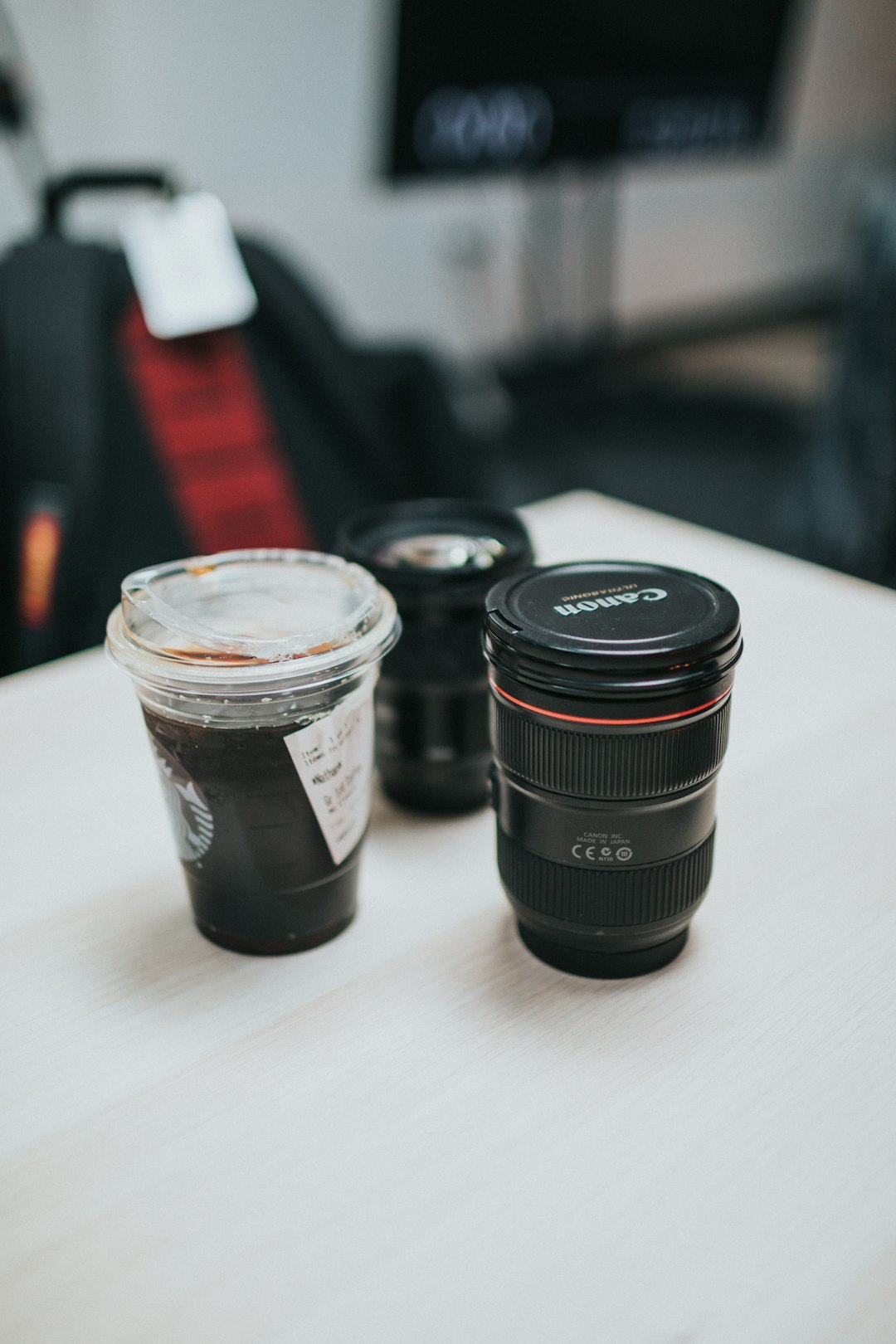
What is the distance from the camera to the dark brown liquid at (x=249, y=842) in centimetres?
44

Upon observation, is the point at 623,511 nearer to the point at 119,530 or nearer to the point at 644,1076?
the point at 119,530

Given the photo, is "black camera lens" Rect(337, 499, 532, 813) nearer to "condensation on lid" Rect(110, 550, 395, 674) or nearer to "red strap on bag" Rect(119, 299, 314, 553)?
"condensation on lid" Rect(110, 550, 395, 674)

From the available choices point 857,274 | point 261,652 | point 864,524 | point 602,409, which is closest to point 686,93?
point 857,274

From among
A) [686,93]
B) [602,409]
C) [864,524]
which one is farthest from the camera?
[602,409]

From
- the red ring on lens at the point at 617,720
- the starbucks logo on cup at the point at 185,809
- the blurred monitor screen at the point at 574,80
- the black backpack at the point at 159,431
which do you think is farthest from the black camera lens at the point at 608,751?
the blurred monitor screen at the point at 574,80

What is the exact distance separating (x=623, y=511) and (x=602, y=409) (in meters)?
2.42

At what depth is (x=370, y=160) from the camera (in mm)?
2682

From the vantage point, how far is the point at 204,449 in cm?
109

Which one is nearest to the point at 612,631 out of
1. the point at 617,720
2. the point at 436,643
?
the point at 617,720

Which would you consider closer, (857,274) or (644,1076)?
(644,1076)

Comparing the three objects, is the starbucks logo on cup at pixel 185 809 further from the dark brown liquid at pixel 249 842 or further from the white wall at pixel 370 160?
the white wall at pixel 370 160

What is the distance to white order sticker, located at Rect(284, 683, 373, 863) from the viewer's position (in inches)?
17.5

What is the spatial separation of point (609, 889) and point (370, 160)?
263cm

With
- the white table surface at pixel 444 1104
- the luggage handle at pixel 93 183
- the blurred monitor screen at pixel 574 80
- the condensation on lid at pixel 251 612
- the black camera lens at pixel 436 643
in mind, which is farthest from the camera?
the blurred monitor screen at pixel 574 80
